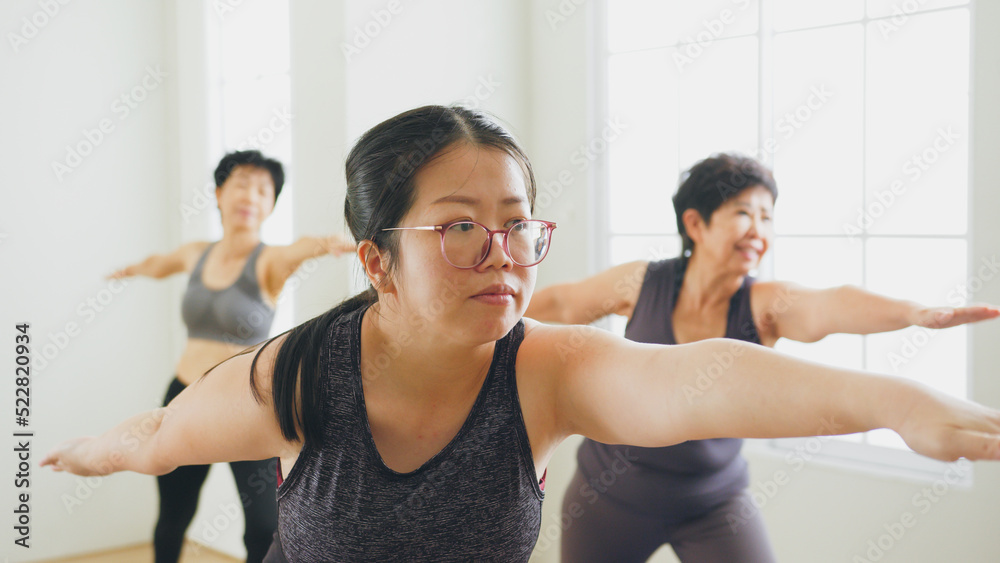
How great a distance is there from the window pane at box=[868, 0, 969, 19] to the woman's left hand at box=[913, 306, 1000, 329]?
124cm

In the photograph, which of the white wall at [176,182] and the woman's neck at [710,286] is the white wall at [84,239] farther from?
the woman's neck at [710,286]

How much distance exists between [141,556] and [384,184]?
3.67m

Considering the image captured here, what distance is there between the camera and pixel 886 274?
2643 mm

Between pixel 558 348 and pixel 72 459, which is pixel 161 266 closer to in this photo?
pixel 72 459

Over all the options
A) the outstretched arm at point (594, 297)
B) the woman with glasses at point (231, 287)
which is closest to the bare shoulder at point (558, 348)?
the outstretched arm at point (594, 297)

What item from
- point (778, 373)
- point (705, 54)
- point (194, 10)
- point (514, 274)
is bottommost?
point (778, 373)

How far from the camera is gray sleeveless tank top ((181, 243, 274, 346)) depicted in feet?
9.59

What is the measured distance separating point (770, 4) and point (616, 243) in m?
1.12

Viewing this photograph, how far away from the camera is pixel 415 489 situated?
120 cm

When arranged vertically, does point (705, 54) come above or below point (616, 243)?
above

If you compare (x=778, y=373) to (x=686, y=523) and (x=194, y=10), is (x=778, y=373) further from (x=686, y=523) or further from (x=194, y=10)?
(x=194, y=10)

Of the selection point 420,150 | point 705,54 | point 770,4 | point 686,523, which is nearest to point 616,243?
point 705,54

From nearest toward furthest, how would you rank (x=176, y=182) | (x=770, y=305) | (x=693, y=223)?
1. (x=770, y=305)
2. (x=693, y=223)
3. (x=176, y=182)

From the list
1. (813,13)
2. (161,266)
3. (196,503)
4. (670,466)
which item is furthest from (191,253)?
(813,13)
